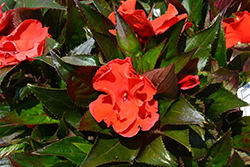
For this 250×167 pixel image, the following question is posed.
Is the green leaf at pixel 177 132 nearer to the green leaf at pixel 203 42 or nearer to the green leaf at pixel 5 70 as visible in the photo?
the green leaf at pixel 203 42

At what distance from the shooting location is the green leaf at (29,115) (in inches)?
33.2

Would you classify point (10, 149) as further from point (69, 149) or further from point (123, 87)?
point (123, 87)

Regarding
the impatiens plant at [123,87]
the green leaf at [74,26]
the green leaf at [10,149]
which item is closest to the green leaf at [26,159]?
the impatiens plant at [123,87]

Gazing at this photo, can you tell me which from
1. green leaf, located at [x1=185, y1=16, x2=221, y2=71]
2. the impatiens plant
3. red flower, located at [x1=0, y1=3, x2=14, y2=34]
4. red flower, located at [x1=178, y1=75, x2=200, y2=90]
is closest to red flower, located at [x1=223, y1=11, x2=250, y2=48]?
the impatiens plant

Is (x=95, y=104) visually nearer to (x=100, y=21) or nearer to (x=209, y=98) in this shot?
(x=100, y=21)

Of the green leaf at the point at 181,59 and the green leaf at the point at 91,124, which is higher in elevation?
the green leaf at the point at 181,59

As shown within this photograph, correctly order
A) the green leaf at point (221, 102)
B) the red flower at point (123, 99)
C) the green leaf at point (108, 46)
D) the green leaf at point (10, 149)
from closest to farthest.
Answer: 1. the red flower at point (123, 99)
2. the green leaf at point (108, 46)
3. the green leaf at point (221, 102)
4. the green leaf at point (10, 149)

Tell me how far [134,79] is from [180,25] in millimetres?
253

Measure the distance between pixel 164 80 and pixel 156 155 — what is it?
23cm

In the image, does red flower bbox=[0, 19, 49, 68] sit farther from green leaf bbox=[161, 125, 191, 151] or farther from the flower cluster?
green leaf bbox=[161, 125, 191, 151]

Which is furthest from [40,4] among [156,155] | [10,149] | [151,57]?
[156,155]

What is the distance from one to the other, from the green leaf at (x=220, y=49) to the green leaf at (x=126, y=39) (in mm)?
369

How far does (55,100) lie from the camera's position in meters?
0.74

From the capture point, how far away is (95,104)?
2.04 feet
